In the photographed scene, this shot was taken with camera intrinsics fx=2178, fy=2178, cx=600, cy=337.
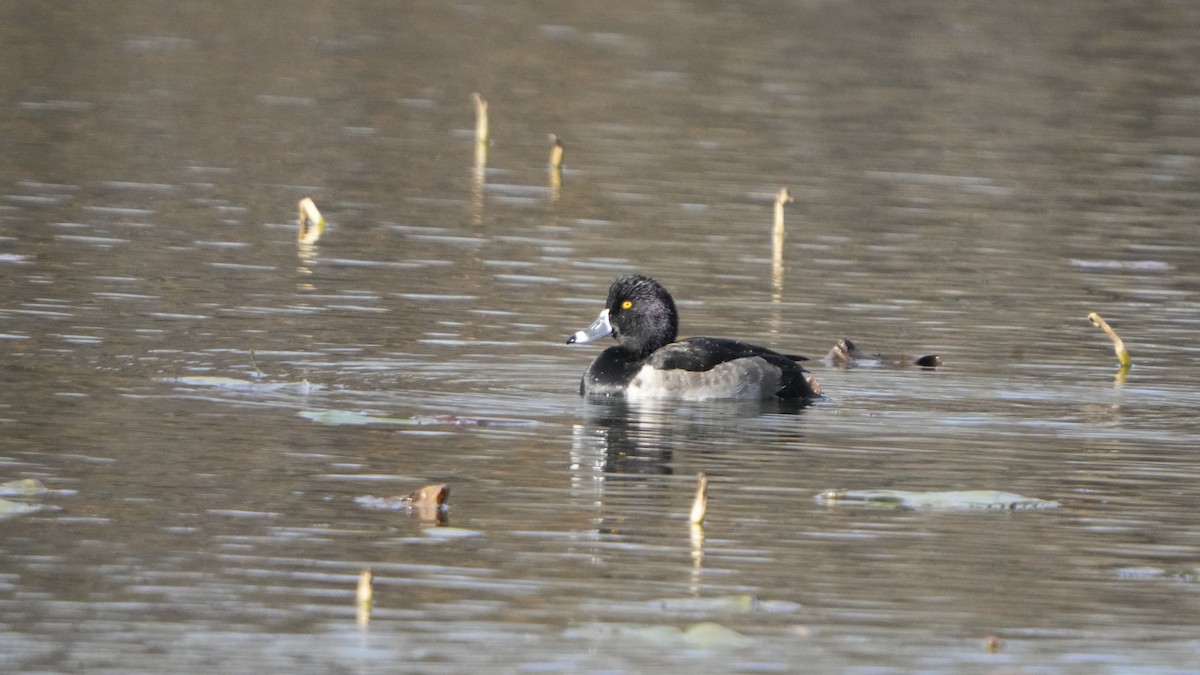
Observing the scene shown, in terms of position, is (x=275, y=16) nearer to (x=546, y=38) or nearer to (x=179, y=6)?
(x=179, y=6)

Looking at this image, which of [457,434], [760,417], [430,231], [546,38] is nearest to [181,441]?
[457,434]

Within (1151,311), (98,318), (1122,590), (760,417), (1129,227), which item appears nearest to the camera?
(1122,590)

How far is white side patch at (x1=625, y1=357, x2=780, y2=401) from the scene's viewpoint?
14.9 meters

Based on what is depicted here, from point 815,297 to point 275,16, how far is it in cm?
1974

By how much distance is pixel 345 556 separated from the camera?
9820mm

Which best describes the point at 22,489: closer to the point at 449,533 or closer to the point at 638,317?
the point at 449,533

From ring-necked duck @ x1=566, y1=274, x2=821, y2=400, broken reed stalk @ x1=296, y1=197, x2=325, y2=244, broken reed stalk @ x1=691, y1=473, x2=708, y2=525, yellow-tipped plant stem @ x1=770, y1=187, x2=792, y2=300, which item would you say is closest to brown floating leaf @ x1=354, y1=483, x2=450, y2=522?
broken reed stalk @ x1=691, y1=473, x2=708, y2=525

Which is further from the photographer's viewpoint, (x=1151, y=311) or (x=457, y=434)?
(x=1151, y=311)

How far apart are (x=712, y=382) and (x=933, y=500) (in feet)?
12.6

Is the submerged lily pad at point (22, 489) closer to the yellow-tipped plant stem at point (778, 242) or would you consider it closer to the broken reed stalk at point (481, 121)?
the yellow-tipped plant stem at point (778, 242)

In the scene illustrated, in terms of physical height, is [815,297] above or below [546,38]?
below

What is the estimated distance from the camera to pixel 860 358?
16000 millimetres

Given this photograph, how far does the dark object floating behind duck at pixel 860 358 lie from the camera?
1591 centimetres

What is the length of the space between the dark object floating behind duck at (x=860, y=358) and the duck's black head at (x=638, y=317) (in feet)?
3.97
